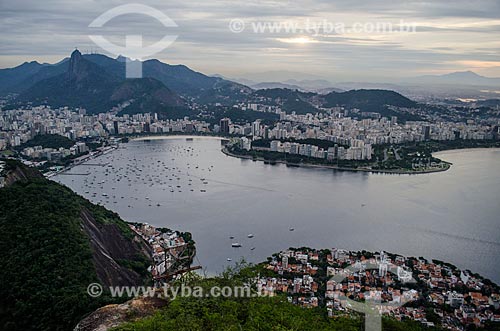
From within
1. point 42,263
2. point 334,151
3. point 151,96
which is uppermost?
point 151,96

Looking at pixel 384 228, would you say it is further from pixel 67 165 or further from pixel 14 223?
pixel 67 165

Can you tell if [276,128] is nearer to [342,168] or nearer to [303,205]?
[342,168]

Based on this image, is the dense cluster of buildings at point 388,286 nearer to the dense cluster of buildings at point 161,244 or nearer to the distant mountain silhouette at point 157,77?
the dense cluster of buildings at point 161,244

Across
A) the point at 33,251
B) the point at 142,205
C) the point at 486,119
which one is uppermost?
the point at 486,119

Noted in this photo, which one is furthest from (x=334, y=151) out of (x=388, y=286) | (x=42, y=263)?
(x=42, y=263)

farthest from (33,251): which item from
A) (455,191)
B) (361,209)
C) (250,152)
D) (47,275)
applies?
(250,152)

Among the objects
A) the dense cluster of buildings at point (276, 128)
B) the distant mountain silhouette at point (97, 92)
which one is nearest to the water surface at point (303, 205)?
the dense cluster of buildings at point (276, 128)
